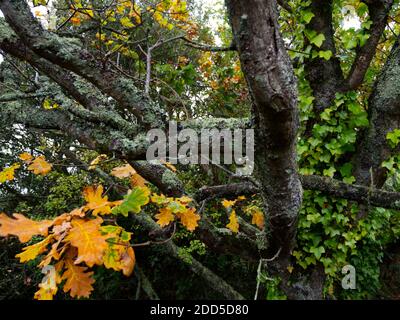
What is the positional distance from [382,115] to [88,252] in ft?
7.91

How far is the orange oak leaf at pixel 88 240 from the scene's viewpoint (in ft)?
3.89

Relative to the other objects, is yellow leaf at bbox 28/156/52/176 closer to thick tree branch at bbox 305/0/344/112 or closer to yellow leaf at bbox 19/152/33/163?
yellow leaf at bbox 19/152/33/163

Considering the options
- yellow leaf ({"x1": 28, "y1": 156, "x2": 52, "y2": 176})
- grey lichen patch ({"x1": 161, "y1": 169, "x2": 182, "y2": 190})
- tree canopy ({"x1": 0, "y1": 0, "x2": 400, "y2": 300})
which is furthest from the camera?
grey lichen patch ({"x1": 161, "y1": 169, "x2": 182, "y2": 190})

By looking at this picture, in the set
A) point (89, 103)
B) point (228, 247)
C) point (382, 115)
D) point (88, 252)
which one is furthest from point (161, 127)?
point (382, 115)

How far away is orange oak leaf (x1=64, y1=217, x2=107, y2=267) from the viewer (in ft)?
3.89

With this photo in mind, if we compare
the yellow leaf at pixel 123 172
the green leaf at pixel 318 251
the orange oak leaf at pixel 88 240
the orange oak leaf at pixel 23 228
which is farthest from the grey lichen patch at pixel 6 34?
the green leaf at pixel 318 251

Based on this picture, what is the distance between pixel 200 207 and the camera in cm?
245

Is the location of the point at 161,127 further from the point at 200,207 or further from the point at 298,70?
the point at 298,70

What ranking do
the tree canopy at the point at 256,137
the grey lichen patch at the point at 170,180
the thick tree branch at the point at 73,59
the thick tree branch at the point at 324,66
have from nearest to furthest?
the tree canopy at the point at 256,137 < the thick tree branch at the point at 73,59 < the grey lichen patch at the point at 170,180 < the thick tree branch at the point at 324,66

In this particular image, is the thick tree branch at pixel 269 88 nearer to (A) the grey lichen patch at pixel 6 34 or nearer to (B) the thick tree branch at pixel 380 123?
(B) the thick tree branch at pixel 380 123

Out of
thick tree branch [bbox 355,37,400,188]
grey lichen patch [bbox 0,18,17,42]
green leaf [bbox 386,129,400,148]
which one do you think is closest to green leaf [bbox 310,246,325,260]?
thick tree branch [bbox 355,37,400,188]

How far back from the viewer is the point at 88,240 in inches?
49.1
